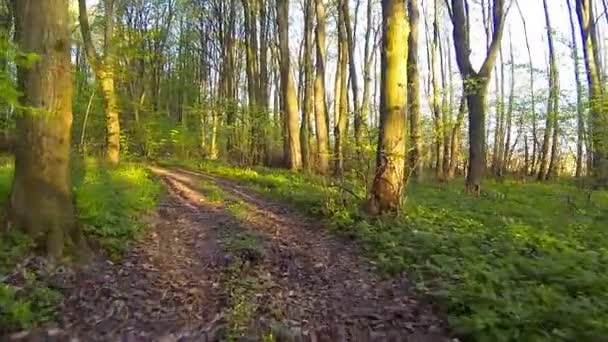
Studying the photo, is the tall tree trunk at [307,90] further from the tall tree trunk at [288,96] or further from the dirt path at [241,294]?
the dirt path at [241,294]

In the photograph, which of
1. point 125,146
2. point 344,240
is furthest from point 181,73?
point 344,240

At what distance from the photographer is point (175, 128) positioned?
82.5 feet

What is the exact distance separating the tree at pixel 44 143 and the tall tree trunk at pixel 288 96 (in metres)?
13.1

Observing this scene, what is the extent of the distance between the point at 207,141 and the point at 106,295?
25.3 meters

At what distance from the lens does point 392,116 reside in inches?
338

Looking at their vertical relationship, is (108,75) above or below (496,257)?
above

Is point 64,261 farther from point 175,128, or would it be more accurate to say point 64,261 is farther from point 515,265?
point 175,128

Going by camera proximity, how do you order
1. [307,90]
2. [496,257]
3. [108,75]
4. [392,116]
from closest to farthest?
[496,257]
[392,116]
[108,75]
[307,90]

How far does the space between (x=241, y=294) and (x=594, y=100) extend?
1227 centimetres

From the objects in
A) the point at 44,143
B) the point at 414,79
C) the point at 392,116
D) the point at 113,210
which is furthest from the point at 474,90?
the point at 44,143

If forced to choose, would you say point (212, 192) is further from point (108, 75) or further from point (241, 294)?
point (108, 75)

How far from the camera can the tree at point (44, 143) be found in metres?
5.73

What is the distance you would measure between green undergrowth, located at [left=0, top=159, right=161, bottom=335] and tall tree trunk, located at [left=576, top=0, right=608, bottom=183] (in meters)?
11.3

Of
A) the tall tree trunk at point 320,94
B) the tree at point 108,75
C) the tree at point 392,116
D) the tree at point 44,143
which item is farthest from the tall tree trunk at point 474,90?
the tree at point 108,75
